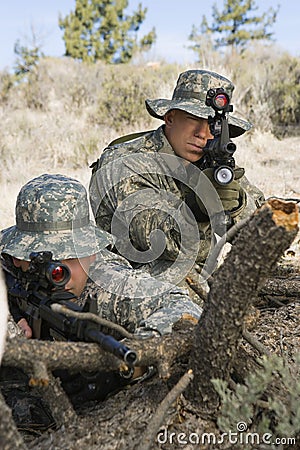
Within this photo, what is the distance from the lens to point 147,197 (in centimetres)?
361

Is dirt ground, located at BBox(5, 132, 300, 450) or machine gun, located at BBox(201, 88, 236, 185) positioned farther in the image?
machine gun, located at BBox(201, 88, 236, 185)

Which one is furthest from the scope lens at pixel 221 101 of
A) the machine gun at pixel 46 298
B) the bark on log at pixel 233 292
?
the bark on log at pixel 233 292

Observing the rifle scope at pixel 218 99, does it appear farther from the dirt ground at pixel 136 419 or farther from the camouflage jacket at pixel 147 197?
the dirt ground at pixel 136 419

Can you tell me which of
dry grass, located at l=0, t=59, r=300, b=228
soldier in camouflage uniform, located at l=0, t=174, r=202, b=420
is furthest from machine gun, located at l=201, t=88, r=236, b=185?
dry grass, located at l=0, t=59, r=300, b=228

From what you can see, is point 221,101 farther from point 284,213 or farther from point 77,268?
point 284,213

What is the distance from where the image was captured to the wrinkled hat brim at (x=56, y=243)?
2.52 meters

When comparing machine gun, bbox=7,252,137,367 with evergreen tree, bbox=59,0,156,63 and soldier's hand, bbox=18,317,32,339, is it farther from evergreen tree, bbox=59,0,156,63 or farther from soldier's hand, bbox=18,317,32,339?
evergreen tree, bbox=59,0,156,63

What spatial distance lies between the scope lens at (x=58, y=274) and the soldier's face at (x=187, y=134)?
182 cm

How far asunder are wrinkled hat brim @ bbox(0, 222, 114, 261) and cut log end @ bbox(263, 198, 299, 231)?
45.5 inches

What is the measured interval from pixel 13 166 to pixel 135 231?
261 inches

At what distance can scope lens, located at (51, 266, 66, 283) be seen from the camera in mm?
2105

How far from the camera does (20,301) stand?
2293 millimetres

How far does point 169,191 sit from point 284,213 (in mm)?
2143

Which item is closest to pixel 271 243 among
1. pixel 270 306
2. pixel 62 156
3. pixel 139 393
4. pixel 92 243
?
pixel 139 393
